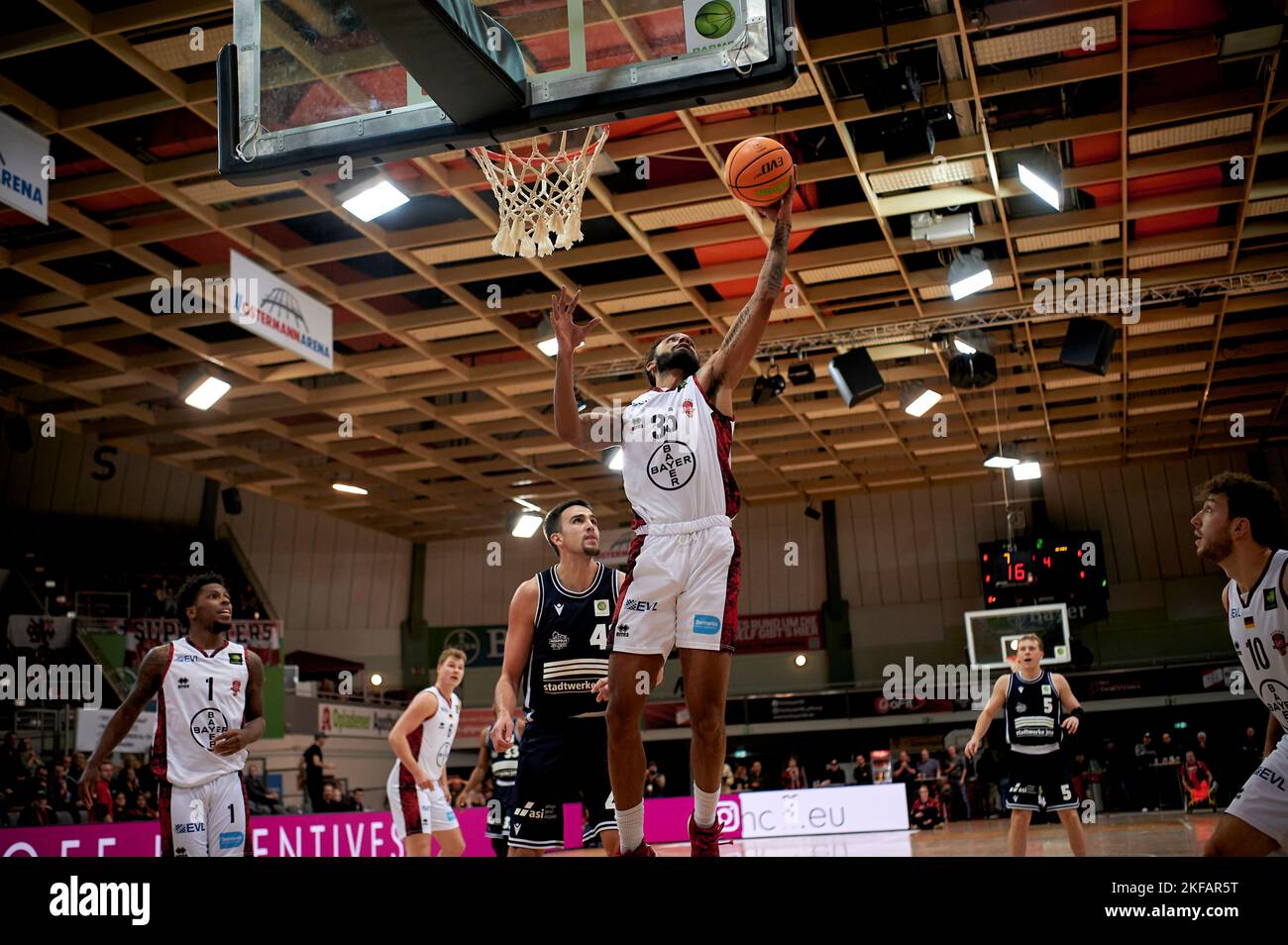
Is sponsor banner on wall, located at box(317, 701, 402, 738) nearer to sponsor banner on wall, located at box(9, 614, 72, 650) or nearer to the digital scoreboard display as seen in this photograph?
sponsor banner on wall, located at box(9, 614, 72, 650)

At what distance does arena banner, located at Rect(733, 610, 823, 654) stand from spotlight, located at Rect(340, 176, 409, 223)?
711 inches

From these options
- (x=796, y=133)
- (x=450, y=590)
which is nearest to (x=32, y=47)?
(x=796, y=133)

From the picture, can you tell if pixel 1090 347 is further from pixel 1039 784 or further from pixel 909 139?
pixel 1039 784

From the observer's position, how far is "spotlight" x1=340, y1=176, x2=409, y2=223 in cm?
1084

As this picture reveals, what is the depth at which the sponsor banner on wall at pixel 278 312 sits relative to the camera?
11.7m

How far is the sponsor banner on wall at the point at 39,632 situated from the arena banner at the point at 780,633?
15107mm

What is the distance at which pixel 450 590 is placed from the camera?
28.0 meters

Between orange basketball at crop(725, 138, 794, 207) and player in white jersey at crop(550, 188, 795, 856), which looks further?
orange basketball at crop(725, 138, 794, 207)

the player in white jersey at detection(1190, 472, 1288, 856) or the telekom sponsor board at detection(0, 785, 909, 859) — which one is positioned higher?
the player in white jersey at detection(1190, 472, 1288, 856)

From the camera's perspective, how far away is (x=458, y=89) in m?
5.19

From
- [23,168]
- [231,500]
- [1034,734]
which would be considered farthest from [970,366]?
[231,500]

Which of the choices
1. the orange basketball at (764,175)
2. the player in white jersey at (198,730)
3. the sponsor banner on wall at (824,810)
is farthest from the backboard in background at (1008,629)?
the orange basketball at (764,175)

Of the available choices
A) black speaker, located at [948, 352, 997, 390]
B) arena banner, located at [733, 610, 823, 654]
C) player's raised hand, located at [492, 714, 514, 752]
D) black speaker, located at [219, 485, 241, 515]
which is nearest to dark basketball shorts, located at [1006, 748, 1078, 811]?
player's raised hand, located at [492, 714, 514, 752]

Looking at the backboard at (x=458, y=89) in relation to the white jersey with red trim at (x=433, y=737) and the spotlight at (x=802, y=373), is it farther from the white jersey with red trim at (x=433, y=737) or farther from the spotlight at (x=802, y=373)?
the spotlight at (x=802, y=373)
